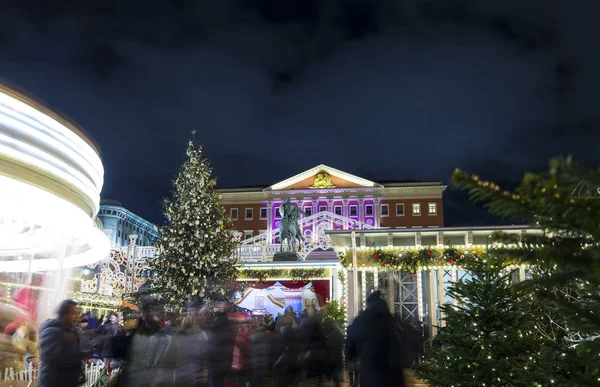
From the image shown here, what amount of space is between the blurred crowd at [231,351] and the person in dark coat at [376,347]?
0.01 m

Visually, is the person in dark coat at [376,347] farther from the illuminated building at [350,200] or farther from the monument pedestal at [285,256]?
the illuminated building at [350,200]

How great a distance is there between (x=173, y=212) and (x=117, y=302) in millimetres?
4745

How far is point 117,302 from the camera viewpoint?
2197cm

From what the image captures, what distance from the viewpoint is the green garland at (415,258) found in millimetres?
13578

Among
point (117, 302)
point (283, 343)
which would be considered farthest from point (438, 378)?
point (117, 302)

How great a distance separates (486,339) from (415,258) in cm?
672

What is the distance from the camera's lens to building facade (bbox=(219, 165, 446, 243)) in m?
63.6

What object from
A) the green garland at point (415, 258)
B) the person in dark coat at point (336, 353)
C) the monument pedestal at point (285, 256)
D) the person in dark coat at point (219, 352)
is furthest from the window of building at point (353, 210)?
the person in dark coat at point (219, 352)

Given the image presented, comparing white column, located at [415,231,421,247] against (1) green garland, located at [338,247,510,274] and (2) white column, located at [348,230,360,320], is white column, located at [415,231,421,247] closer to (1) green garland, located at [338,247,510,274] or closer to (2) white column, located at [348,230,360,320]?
(1) green garland, located at [338,247,510,274]

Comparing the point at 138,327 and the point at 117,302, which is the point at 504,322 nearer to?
the point at 138,327

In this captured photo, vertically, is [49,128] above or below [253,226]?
below

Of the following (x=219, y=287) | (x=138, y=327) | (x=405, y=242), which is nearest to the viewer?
(x=138, y=327)

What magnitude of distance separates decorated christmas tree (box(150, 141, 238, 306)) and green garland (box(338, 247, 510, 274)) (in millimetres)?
8088

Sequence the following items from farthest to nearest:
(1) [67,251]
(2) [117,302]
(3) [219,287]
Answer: (2) [117,302], (3) [219,287], (1) [67,251]
